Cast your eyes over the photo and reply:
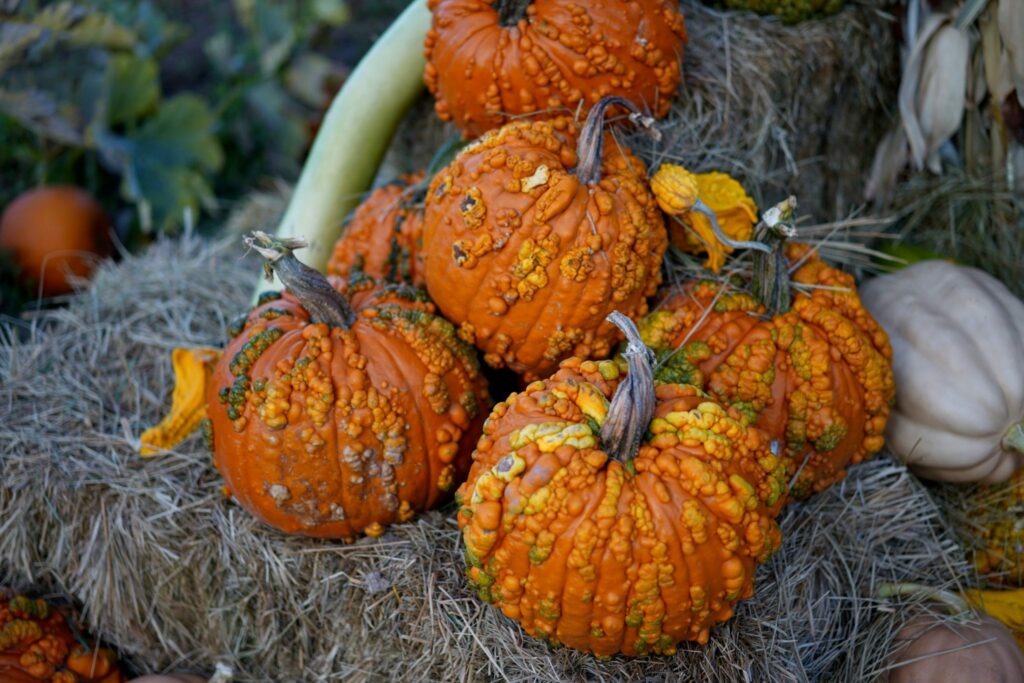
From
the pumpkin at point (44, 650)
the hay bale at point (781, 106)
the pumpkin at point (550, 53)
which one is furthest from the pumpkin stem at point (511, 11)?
the pumpkin at point (44, 650)

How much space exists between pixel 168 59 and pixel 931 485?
612 cm

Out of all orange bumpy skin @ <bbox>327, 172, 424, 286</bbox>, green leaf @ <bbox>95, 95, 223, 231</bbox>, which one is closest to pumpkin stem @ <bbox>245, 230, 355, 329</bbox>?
orange bumpy skin @ <bbox>327, 172, 424, 286</bbox>

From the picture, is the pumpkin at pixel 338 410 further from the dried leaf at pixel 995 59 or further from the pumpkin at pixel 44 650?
the dried leaf at pixel 995 59

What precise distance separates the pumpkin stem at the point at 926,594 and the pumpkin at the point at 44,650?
7.57ft

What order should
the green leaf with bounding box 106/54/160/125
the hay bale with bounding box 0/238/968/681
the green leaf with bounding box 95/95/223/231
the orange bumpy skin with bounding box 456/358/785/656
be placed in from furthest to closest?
the green leaf with bounding box 106/54/160/125, the green leaf with bounding box 95/95/223/231, the hay bale with bounding box 0/238/968/681, the orange bumpy skin with bounding box 456/358/785/656

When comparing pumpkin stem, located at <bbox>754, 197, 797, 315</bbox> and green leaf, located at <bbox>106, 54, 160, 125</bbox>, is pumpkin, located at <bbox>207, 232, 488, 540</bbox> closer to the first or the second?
pumpkin stem, located at <bbox>754, 197, 797, 315</bbox>

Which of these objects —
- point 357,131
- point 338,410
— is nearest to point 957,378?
point 338,410

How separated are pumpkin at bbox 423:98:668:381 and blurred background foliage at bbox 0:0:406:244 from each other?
2.78 m

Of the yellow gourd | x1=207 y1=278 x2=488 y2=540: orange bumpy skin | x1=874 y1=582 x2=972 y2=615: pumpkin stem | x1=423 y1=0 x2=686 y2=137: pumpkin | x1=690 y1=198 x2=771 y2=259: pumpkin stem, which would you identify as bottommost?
x1=874 y1=582 x2=972 y2=615: pumpkin stem

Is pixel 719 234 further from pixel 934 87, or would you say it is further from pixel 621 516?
pixel 934 87

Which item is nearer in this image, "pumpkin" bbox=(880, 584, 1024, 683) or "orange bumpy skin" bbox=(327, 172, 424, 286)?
"pumpkin" bbox=(880, 584, 1024, 683)

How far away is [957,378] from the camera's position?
2473 mm

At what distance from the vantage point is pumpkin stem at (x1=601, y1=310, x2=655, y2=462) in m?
1.77

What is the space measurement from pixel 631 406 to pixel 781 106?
1.59m
